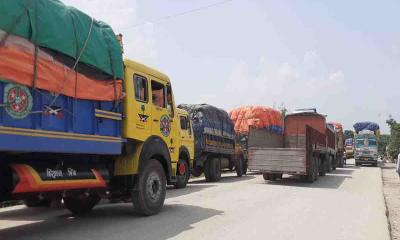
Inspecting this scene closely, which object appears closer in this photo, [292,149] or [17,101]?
[17,101]

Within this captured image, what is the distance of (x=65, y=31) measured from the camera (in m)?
6.93

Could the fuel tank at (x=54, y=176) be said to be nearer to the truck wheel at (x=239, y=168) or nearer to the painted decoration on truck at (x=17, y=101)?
the painted decoration on truck at (x=17, y=101)

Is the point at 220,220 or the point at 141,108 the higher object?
the point at 141,108

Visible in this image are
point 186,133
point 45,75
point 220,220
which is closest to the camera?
point 45,75

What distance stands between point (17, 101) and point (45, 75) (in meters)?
0.68

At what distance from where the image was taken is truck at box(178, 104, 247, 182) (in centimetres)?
1805

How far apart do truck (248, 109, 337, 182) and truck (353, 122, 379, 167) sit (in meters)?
16.0

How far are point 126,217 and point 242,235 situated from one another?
279 cm

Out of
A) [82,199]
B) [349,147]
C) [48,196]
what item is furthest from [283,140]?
[349,147]

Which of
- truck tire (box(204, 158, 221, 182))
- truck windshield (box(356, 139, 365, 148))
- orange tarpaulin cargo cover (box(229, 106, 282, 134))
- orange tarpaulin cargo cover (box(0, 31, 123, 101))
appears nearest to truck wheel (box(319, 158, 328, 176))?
orange tarpaulin cargo cover (box(229, 106, 282, 134))

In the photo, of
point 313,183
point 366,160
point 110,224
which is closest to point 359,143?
point 366,160

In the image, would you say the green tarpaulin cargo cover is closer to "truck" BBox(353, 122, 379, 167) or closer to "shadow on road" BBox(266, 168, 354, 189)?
"shadow on road" BBox(266, 168, 354, 189)

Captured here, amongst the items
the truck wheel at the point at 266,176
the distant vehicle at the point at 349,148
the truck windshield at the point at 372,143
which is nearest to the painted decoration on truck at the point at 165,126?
the truck wheel at the point at 266,176

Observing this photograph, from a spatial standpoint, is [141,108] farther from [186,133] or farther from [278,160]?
[278,160]
